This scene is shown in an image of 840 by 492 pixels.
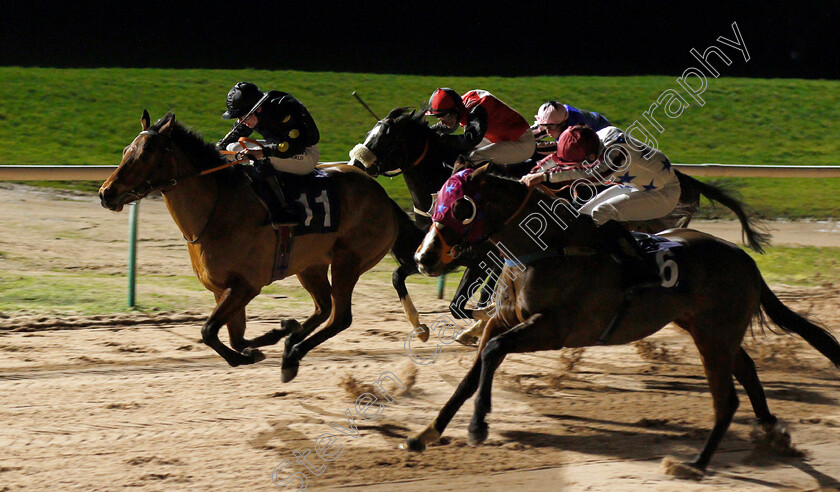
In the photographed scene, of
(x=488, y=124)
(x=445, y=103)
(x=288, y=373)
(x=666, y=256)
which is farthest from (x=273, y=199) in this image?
(x=666, y=256)

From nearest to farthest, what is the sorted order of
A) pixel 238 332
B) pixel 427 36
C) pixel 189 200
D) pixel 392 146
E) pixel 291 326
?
pixel 189 200 < pixel 238 332 < pixel 291 326 < pixel 392 146 < pixel 427 36

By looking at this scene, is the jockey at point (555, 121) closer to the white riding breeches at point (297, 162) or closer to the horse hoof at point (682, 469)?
the white riding breeches at point (297, 162)

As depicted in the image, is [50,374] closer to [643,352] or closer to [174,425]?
[174,425]

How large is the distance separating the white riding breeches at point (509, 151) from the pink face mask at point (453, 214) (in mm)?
2025

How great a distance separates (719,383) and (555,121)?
245 cm

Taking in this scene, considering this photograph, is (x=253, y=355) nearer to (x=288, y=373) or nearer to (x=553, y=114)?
(x=288, y=373)

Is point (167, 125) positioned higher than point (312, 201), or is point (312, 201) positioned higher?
point (167, 125)

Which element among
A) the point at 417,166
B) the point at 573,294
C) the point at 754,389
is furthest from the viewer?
the point at 417,166

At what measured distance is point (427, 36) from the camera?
57.6 feet

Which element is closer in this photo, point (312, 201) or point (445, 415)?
point (445, 415)

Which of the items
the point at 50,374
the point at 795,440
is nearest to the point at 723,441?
the point at 795,440

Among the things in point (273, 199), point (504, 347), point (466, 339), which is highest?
point (273, 199)

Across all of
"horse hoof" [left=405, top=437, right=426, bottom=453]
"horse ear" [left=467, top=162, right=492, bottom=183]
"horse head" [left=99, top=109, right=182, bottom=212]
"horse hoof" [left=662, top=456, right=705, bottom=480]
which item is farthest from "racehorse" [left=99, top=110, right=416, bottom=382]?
"horse hoof" [left=662, top=456, right=705, bottom=480]

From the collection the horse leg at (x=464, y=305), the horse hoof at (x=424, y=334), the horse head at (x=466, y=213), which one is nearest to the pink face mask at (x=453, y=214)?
the horse head at (x=466, y=213)
